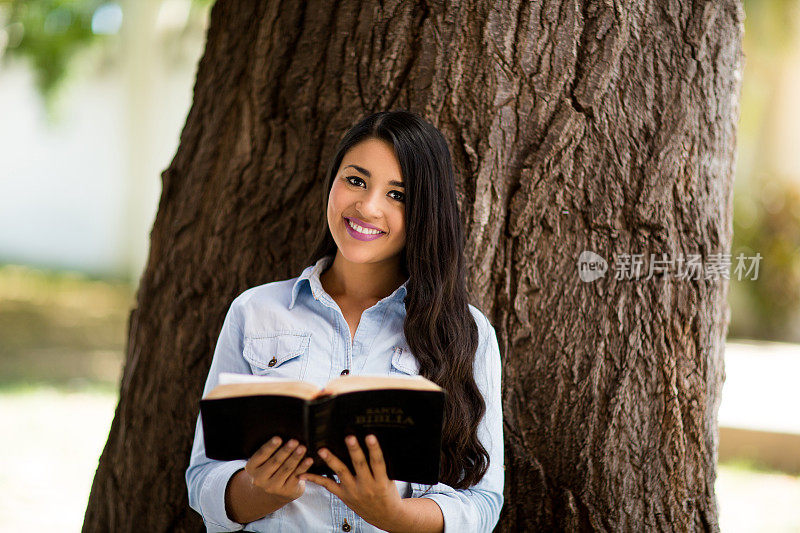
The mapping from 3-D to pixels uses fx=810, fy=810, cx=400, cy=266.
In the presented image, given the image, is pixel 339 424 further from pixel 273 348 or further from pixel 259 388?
pixel 273 348

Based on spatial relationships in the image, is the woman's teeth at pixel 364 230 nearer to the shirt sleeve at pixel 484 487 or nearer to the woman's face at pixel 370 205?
the woman's face at pixel 370 205

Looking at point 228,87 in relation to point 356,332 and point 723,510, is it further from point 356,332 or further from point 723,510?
point 723,510

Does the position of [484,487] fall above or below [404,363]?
below

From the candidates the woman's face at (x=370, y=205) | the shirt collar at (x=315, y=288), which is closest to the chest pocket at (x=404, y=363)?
the shirt collar at (x=315, y=288)

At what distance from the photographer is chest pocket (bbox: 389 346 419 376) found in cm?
224

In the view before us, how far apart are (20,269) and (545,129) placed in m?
12.7

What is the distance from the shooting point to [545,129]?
2658 millimetres

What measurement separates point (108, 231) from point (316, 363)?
1279 centimetres

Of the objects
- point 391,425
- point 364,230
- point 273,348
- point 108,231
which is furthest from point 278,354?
point 108,231

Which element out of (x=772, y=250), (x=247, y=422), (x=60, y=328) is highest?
(x=772, y=250)

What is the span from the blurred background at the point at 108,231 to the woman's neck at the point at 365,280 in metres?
2.58

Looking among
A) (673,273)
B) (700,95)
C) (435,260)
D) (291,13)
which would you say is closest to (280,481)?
→ (435,260)

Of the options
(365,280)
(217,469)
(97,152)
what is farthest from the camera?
(97,152)

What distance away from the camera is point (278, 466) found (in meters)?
1.87
